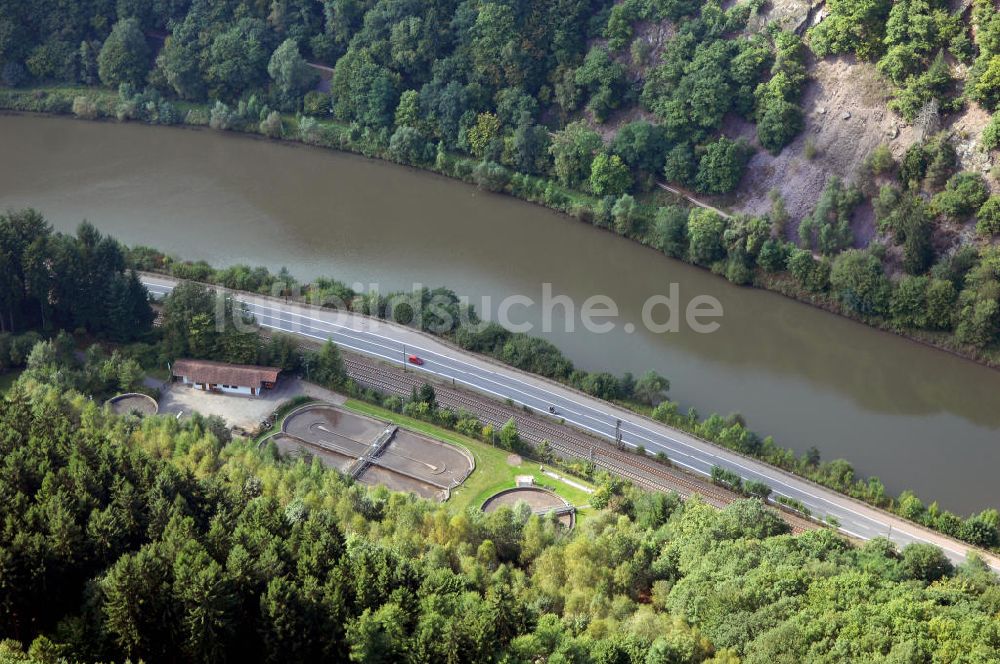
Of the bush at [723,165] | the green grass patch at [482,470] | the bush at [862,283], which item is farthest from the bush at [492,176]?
the green grass patch at [482,470]

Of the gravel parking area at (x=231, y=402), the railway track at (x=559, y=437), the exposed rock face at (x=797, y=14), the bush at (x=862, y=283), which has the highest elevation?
the exposed rock face at (x=797, y=14)

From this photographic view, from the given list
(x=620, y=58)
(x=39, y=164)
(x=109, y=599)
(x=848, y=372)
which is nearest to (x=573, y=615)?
(x=109, y=599)

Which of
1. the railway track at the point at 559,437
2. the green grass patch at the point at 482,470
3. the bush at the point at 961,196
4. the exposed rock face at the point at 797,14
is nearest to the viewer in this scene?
the green grass patch at the point at 482,470

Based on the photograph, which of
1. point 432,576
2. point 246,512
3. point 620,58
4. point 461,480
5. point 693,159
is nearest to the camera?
point 432,576

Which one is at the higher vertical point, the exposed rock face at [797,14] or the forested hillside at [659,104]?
the exposed rock face at [797,14]

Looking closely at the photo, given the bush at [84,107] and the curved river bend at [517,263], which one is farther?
the bush at [84,107]

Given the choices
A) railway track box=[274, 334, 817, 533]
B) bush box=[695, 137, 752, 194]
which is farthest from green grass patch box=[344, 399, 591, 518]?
bush box=[695, 137, 752, 194]

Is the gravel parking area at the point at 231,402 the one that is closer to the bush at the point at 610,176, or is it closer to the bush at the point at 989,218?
the bush at the point at 610,176

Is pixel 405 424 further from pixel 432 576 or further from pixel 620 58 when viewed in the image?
pixel 620 58
